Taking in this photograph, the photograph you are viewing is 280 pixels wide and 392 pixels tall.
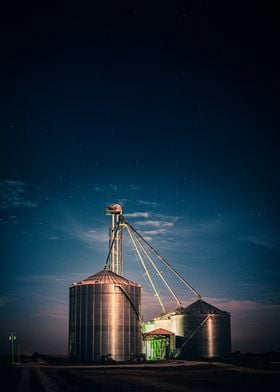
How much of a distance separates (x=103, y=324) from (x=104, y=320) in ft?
2.64

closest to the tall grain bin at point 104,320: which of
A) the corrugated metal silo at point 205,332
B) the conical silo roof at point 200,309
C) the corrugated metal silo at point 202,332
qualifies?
the corrugated metal silo at point 202,332

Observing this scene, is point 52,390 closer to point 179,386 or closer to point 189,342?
point 179,386

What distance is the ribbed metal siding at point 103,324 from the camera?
91938mm

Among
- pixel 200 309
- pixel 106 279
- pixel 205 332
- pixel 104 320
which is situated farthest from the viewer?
pixel 200 309

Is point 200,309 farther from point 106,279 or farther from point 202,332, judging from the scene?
point 106,279

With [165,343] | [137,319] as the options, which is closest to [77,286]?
[137,319]

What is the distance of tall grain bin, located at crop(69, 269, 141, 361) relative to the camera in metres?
92.0

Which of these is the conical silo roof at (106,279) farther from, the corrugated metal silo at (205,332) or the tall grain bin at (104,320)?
the corrugated metal silo at (205,332)

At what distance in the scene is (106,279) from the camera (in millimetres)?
98188

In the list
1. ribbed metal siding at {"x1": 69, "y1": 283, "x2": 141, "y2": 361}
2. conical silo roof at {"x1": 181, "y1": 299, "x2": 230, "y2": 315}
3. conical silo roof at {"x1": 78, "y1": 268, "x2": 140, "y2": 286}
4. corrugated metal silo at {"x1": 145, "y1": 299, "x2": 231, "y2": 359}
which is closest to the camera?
ribbed metal siding at {"x1": 69, "y1": 283, "x2": 141, "y2": 361}

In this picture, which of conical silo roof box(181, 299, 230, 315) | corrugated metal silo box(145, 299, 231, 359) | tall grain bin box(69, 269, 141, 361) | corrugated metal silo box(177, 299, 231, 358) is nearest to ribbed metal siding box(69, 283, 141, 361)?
tall grain bin box(69, 269, 141, 361)

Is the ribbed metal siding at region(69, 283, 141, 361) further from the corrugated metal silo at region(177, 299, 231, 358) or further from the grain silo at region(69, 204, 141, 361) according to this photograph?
the corrugated metal silo at region(177, 299, 231, 358)

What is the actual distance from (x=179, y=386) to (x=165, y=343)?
2573 inches

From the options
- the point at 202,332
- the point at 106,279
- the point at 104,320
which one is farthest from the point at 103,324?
the point at 202,332
